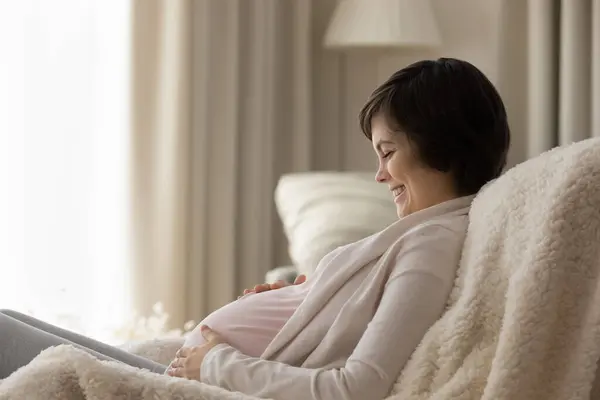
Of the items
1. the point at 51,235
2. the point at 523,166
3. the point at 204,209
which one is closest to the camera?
the point at 523,166

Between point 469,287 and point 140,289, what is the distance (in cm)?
233

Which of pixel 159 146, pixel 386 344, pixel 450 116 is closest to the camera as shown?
pixel 386 344

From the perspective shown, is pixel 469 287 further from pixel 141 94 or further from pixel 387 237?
pixel 141 94

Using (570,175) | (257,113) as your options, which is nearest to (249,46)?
(257,113)

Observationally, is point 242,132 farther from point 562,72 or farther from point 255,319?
point 255,319

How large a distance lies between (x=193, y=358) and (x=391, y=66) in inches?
99.2

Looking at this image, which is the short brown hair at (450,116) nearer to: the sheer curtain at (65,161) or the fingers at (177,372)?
the fingers at (177,372)

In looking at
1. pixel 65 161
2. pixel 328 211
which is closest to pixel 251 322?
pixel 328 211

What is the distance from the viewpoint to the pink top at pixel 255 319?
55.2 inches

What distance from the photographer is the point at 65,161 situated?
10.6 ft

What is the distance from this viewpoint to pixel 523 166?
4.07 feet

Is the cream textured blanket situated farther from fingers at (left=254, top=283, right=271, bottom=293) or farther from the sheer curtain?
the sheer curtain

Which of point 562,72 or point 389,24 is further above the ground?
point 389,24

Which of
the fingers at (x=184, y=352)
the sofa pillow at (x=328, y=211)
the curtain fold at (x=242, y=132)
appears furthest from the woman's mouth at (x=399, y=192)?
the curtain fold at (x=242, y=132)
